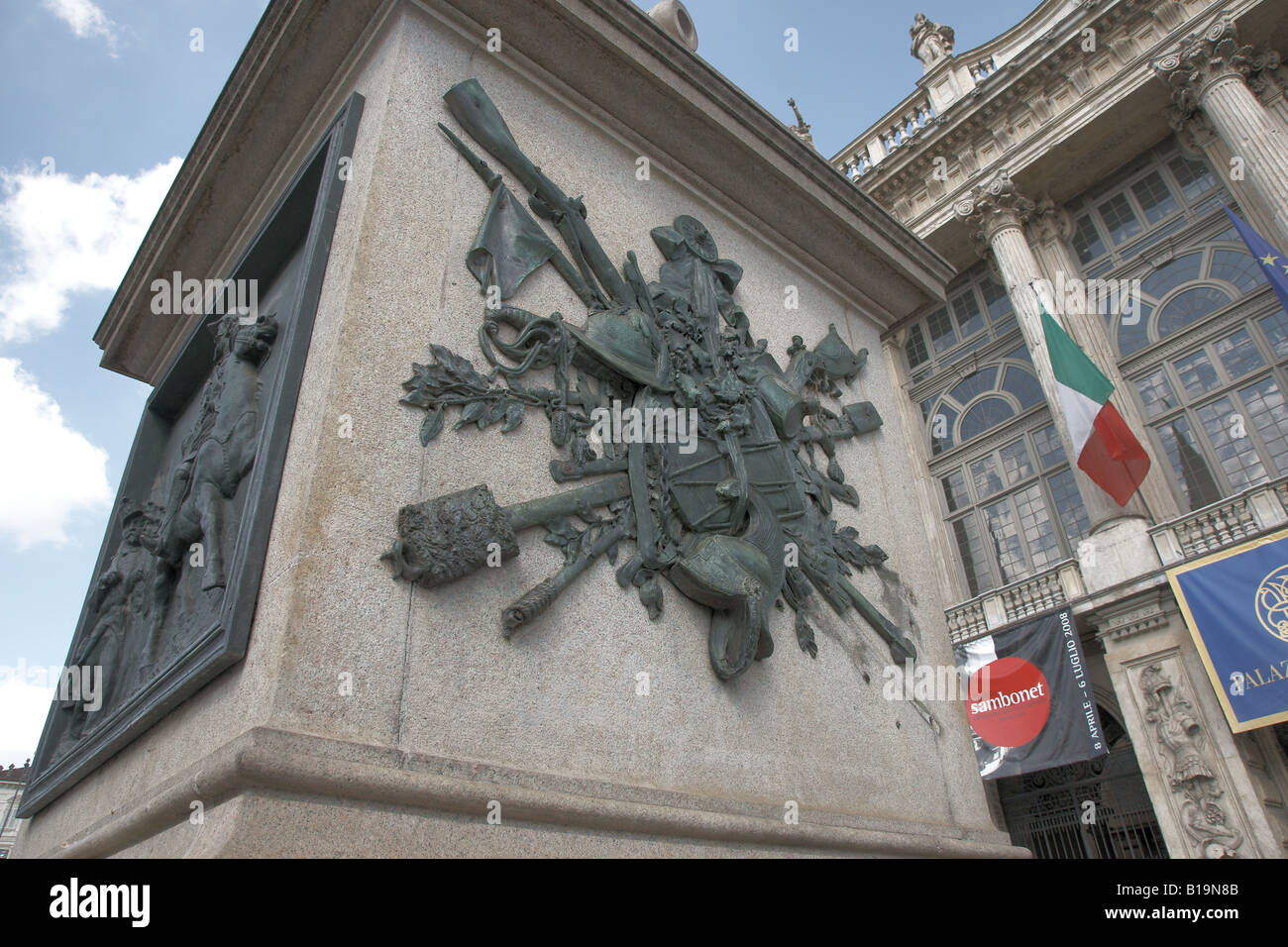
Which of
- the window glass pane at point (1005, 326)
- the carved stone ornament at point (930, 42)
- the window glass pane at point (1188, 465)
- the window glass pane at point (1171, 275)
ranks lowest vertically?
the window glass pane at point (1188, 465)

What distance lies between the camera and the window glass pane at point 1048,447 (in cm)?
1714

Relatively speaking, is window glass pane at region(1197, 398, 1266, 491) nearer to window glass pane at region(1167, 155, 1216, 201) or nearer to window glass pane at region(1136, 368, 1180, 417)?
window glass pane at region(1136, 368, 1180, 417)

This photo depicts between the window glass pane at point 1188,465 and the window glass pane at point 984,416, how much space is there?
3.15 metres

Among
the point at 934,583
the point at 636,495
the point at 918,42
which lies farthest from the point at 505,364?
the point at 918,42

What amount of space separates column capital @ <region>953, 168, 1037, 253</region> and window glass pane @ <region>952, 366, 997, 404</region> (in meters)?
2.98

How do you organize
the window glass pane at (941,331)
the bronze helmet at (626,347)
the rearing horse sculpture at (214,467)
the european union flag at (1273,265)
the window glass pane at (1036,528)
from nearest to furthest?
1. the rearing horse sculpture at (214,467)
2. the bronze helmet at (626,347)
3. the european union flag at (1273,265)
4. the window glass pane at (1036,528)
5. the window glass pane at (941,331)

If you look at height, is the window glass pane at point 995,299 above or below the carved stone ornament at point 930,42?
below

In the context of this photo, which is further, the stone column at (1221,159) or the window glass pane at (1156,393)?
the window glass pane at (1156,393)

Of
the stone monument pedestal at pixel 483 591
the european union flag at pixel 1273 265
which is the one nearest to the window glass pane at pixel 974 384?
the european union flag at pixel 1273 265

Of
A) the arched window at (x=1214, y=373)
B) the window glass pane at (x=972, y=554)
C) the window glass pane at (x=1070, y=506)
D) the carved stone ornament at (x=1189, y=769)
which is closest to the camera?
the carved stone ornament at (x=1189, y=769)

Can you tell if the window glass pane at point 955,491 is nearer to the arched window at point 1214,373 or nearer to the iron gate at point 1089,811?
the arched window at point 1214,373

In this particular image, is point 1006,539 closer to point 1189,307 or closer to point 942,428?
point 942,428

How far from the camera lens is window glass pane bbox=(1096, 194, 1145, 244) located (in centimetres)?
1766

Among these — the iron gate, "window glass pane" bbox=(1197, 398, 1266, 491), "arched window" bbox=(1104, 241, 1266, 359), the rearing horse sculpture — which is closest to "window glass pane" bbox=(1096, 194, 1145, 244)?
"arched window" bbox=(1104, 241, 1266, 359)
